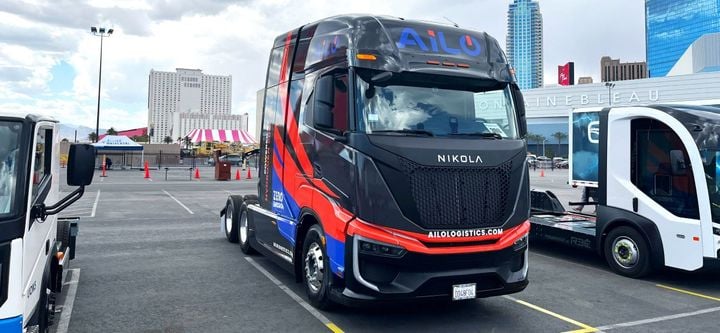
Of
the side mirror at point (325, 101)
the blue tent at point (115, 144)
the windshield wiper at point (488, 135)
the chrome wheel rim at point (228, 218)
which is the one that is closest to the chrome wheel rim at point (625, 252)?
the windshield wiper at point (488, 135)

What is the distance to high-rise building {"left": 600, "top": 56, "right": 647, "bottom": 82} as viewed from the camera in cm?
A: 19225

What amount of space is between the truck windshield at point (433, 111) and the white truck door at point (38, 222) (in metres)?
2.86

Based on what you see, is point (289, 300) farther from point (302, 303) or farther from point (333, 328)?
point (333, 328)

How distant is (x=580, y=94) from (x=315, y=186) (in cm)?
11034

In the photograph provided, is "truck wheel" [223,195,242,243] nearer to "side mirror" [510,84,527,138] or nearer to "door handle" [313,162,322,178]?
"door handle" [313,162,322,178]

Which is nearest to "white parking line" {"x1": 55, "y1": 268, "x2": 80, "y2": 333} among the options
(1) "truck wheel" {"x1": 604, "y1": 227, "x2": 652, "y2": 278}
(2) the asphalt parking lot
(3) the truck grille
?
(2) the asphalt parking lot

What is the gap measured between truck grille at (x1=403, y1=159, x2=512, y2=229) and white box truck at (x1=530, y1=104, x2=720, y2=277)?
3.56 meters

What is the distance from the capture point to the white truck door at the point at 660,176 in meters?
7.18

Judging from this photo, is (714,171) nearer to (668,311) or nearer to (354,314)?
(668,311)

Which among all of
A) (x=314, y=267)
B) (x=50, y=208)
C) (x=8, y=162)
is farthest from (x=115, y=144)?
(x=8, y=162)

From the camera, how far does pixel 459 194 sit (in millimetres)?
5195

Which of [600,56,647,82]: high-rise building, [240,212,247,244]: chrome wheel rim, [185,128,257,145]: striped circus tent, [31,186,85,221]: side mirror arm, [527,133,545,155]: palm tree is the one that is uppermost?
[600,56,647,82]: high-rise building

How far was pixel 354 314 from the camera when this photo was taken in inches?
230

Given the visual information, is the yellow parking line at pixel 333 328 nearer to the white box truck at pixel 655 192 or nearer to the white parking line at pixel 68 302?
the white parking line at pixel 68 302
